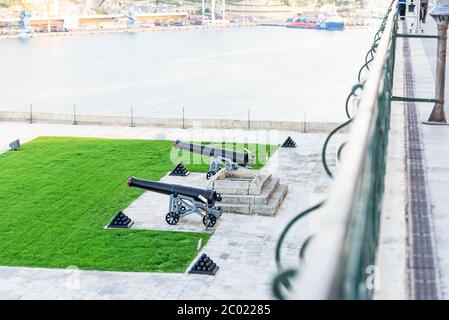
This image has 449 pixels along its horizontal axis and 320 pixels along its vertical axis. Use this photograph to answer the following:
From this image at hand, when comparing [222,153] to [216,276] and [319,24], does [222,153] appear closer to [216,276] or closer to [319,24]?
[216,276]

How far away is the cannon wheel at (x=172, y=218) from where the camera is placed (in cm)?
1483

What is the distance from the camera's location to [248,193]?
15906mm

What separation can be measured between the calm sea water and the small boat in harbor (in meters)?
9.03

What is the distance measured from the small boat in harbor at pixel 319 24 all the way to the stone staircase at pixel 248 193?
89031mm

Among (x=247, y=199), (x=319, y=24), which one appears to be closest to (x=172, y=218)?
(x=247, y=199)

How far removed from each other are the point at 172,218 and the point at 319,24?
9369 cm

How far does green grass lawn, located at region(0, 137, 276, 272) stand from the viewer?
1333 cm

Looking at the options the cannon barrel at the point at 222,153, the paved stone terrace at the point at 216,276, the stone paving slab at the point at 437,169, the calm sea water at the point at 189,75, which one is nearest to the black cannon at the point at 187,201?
the paved stone terrace at the point at 216,276

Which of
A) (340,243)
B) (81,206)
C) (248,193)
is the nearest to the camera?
(340,243)

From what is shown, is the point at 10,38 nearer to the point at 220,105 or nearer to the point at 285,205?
the point at 220,105

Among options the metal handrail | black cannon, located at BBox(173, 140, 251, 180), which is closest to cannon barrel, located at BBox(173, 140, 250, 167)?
black cannon, located at BBox(173, 140, 251, 180)

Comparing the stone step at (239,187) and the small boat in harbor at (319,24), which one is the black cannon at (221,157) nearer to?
the stone step at (239,187)

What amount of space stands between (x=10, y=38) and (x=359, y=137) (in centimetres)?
10053
